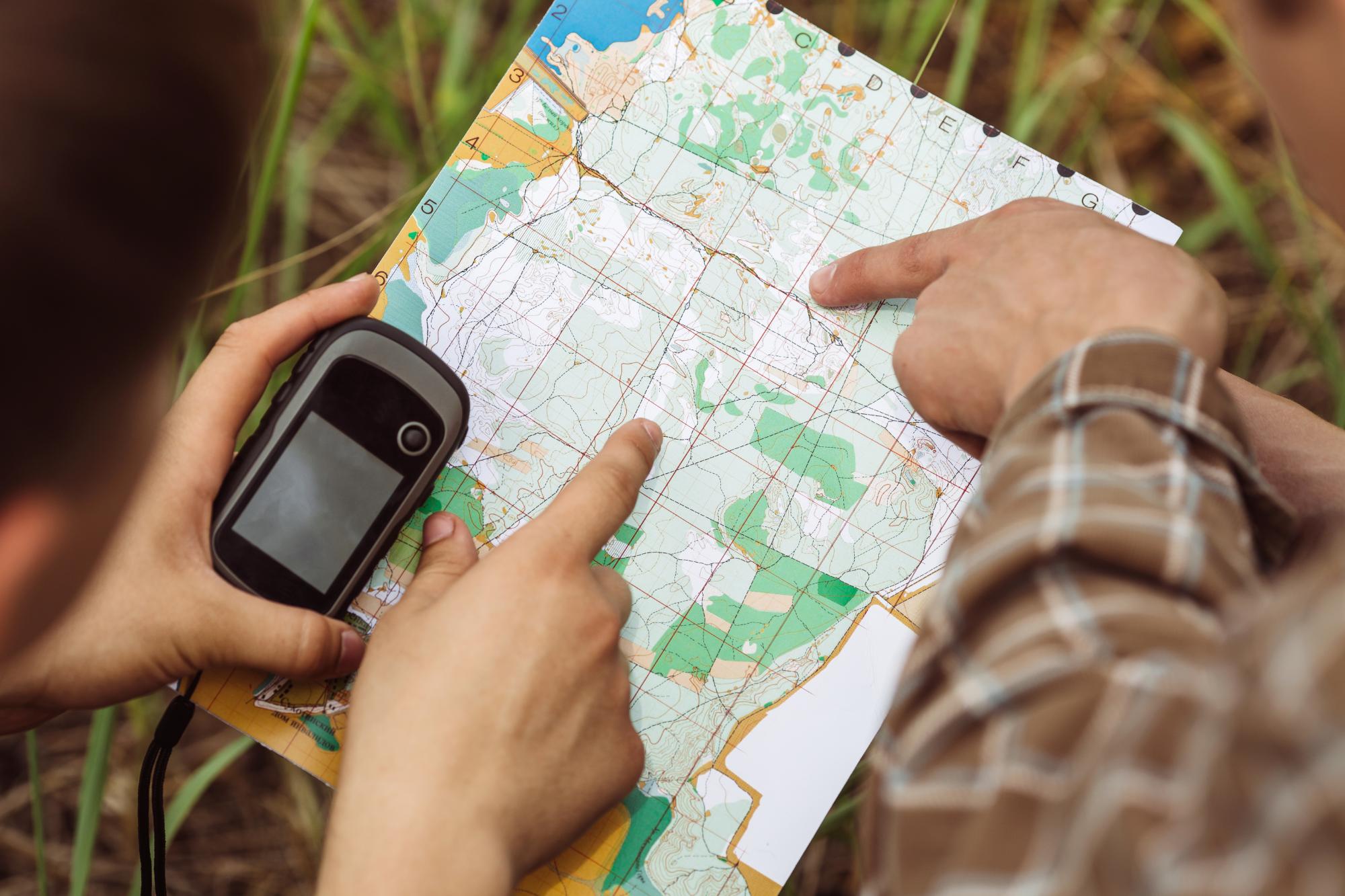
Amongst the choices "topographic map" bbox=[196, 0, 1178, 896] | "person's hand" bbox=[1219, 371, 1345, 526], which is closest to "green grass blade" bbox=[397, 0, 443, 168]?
"topographic map" bbox=[196, 0, 1178, 896]

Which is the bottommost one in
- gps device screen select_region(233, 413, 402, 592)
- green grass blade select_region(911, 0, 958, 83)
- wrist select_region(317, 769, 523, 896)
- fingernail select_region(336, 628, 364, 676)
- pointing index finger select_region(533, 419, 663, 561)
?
wrist select_region(317, 769, 523, 896)

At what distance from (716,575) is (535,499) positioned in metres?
0.20

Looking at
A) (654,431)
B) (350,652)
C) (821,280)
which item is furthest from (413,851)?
(821,280)

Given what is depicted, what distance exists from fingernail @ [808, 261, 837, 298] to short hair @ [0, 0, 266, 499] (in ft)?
1.99

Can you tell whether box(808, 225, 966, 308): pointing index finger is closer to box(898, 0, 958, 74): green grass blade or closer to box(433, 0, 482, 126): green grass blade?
box(898, 0, 958, 74): green grass blade

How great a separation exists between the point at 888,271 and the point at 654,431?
29 centimetres

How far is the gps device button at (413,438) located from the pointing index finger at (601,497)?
0.14 m

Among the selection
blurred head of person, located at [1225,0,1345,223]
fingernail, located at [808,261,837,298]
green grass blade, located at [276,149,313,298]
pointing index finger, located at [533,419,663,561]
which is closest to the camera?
blurred head of person, located at [1225,0,1345,223]

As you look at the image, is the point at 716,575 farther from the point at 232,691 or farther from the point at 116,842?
the point at 116,842

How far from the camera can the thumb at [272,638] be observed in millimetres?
787

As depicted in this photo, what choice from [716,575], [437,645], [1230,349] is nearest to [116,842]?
[437,645]

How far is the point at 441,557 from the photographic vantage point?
0.83 m

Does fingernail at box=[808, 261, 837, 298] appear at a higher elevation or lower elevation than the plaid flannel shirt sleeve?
higher

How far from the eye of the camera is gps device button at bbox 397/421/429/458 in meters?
0.83
